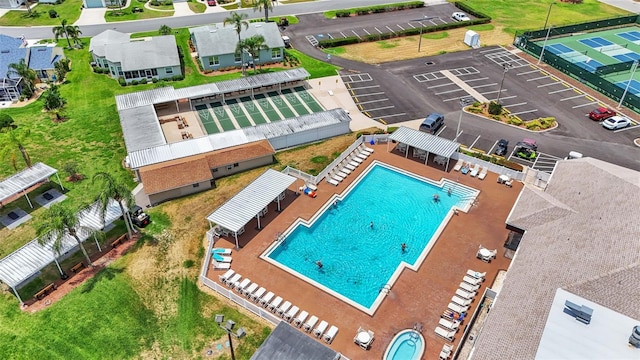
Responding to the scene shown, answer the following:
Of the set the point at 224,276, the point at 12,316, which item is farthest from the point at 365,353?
the point at 12,316

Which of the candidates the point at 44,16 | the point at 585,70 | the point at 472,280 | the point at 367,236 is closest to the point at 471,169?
the point at 367,236

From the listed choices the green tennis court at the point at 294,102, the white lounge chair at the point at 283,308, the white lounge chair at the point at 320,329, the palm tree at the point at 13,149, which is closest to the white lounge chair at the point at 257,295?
the white lounge chair at the point at 283,308

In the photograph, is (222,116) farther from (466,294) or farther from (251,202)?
(466,294)

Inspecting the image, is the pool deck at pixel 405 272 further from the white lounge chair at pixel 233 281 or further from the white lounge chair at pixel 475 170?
the white lounge chair at pixel 233 281

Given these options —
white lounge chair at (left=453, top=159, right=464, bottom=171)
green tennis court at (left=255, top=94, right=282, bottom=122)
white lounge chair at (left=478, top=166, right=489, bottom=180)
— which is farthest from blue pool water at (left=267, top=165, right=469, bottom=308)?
green tennis court at (left=255, top=94, right=282, bottom=122)

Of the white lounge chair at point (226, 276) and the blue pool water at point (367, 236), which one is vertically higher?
the blue pool water at point (367, 236)

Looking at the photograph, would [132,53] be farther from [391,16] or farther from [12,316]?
[391,16]

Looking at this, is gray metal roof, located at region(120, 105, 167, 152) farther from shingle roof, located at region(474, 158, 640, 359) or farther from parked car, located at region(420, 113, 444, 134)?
shingle roof, located at region(474, 158, 640, 359)
